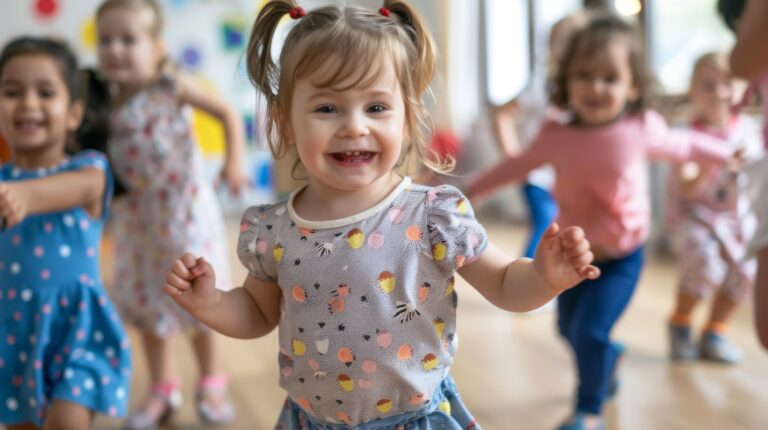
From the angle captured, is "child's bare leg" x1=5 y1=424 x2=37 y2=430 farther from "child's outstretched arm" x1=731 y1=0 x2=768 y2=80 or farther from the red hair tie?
"child's outstretched arm" x1=731 y1=0 x2=768 y2=80

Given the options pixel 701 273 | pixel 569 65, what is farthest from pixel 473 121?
pixel 569 65

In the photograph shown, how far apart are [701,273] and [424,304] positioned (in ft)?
5.74

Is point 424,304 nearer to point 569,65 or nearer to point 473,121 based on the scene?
point 569,65

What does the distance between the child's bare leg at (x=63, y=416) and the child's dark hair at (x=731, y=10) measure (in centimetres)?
145

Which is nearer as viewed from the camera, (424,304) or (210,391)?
(424,304)

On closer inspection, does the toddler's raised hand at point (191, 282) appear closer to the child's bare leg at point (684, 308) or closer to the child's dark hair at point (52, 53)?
the child's dark hair at point (52, 53)

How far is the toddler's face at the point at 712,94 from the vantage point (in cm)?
250

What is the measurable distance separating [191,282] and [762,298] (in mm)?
966

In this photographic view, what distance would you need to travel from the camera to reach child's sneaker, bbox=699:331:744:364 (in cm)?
234

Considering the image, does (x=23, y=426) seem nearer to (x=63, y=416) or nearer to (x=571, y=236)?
(x=63, y=416)

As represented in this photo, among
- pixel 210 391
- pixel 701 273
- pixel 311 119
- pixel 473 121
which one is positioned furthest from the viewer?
pixel 473 121

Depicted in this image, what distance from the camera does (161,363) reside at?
6.91ft

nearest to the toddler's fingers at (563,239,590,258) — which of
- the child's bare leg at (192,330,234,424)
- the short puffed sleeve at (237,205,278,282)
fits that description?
the short puffed sleeve at (237,205,278,282)

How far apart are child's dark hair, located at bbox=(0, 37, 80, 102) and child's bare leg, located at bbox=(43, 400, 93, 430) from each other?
61 cm
